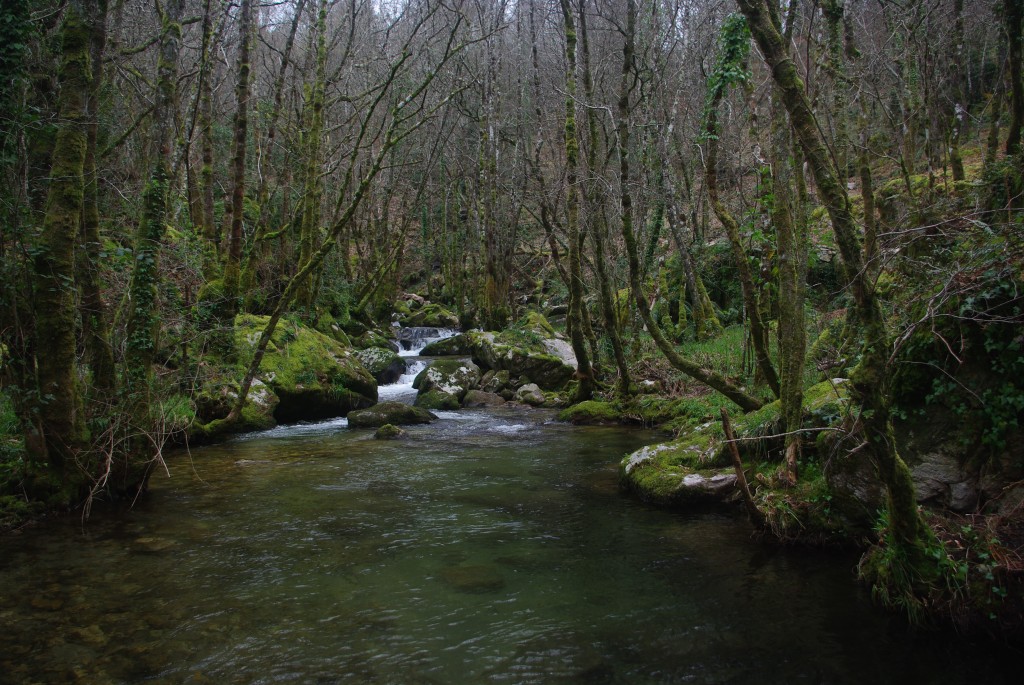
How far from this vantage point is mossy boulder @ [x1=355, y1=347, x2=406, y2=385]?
18156 millimetres

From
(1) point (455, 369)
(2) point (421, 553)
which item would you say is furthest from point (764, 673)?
(1) point (455, 369)

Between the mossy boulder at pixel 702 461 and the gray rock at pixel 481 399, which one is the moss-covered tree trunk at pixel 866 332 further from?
the gray rock at pixel 481 399

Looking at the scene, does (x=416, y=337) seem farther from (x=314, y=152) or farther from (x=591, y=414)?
(x=591, y=414)

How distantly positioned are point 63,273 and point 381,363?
40.8ft

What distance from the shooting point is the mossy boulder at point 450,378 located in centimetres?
1623

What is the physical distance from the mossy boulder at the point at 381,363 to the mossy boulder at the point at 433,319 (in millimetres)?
8996

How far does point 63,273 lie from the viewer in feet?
19.6

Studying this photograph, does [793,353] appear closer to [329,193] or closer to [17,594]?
[17,594]

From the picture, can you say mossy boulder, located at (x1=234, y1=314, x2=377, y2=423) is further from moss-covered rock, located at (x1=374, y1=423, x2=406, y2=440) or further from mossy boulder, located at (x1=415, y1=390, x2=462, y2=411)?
moss-covered rock, located at (x1=374, y1=423, x2=406, y2=440)

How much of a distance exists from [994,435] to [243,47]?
14.9 metres

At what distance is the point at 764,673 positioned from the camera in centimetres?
388

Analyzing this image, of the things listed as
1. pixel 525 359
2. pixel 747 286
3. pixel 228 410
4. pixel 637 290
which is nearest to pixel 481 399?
pixel 525 359

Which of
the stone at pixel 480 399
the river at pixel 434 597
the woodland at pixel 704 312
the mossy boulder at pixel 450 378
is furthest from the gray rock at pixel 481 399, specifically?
the river at pixel 434 597

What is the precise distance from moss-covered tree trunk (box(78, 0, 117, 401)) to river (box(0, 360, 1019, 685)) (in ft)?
5.04
